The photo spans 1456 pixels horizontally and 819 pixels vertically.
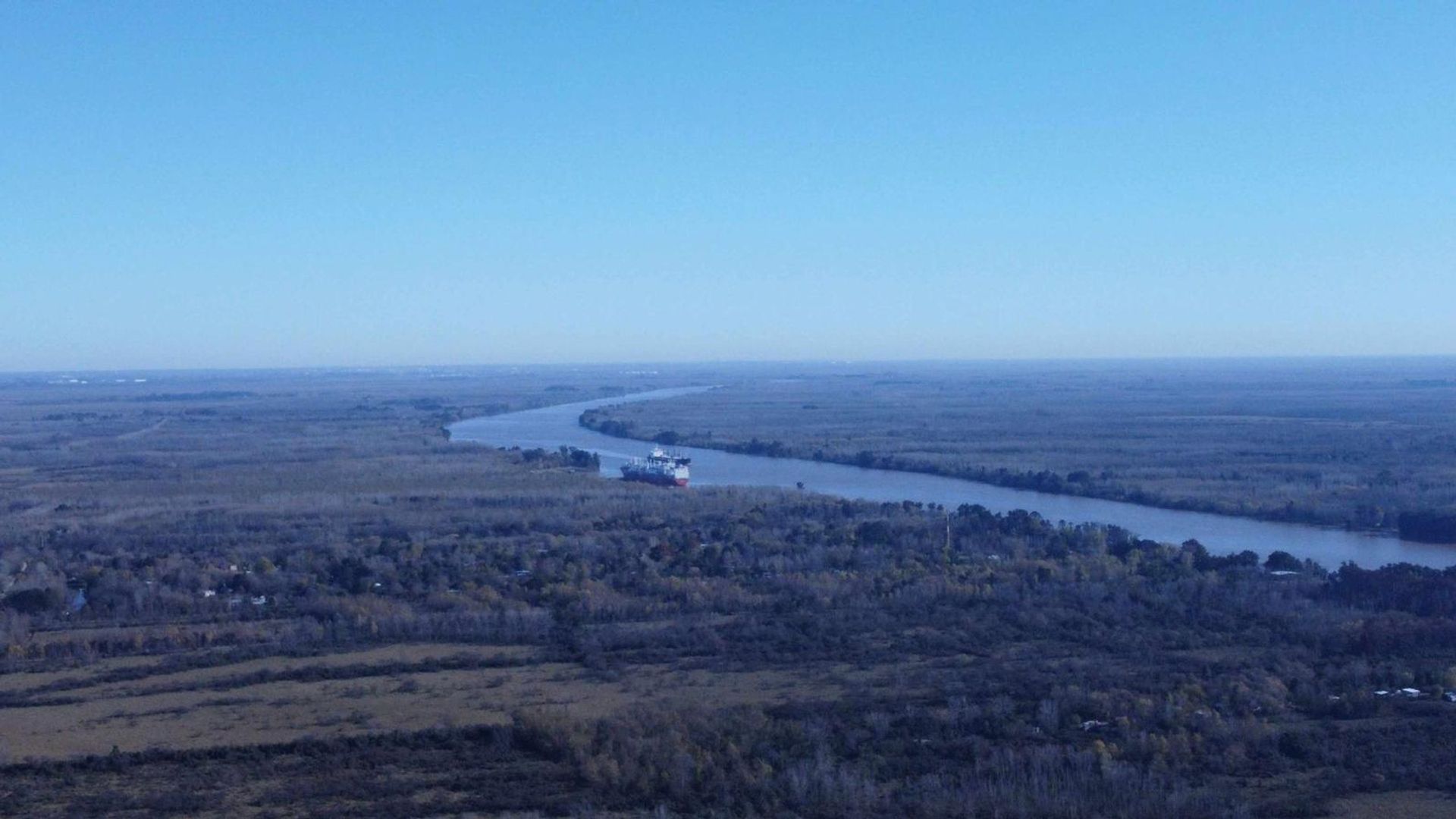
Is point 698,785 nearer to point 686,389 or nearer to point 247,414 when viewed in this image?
point 247,414

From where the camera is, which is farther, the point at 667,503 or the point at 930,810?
the point at 667,503

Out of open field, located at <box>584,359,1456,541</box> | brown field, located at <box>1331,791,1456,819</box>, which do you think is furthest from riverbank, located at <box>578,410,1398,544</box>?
brown field, located at <box>1331,791,1456,819</box>

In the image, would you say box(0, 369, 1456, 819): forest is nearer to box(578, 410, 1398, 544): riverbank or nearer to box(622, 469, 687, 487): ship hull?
box(578, 410, 1398, 544): riverbank

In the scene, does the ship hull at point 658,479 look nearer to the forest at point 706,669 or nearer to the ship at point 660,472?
the ship at point 660,472

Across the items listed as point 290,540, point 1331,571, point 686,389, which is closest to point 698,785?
point 1331,571

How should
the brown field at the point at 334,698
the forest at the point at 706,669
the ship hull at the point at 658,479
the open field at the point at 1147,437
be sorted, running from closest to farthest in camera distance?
the forest at the point at 706,669 < the brown field at the point at 334,698 < the open field at the point at 1147,437 < the ship hull at the point at 658,479

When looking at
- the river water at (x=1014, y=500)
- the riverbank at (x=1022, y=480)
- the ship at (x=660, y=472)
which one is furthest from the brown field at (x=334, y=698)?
the ship at (x=660, y=472)
